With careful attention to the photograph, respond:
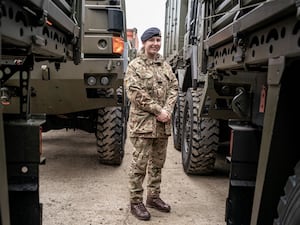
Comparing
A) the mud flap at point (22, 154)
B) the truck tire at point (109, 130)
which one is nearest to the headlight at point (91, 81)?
the truck tire at point (109, 130)

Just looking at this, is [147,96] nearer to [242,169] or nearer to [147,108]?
[147,108]

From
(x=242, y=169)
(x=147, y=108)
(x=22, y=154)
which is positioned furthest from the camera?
(x=147, y=108)

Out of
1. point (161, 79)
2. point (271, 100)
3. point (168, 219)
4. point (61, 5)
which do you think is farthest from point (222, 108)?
point (271, 100)

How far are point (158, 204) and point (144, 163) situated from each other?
46 centimetres

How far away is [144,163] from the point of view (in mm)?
3627

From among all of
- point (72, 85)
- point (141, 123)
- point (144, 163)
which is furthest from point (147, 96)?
point (72, 85)

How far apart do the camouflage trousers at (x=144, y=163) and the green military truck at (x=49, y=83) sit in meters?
0.90

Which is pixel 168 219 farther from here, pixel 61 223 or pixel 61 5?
pixel 61 5

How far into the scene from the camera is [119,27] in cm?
416

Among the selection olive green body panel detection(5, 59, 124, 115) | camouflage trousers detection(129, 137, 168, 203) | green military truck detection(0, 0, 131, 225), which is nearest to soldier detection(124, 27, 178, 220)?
camouflage trousers detection(129, 137, 168, 203)

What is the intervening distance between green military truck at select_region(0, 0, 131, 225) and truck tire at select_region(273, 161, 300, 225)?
3.28ft

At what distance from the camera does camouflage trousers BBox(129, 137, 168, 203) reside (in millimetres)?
3613

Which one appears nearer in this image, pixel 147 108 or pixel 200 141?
pixel 147 108

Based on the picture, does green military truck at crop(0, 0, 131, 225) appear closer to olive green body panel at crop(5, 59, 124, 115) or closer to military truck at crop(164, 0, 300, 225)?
olive green body panel at crop(5, 59, 124, 115)
